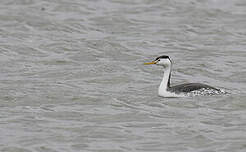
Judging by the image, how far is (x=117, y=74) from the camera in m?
19.5

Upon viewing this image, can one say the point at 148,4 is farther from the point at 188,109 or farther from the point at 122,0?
the point at 188,109

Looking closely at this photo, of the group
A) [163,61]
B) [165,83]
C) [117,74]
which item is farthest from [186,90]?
[117,74]

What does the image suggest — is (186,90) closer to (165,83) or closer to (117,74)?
(165,83)

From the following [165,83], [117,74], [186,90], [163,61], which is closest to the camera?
[186,90]

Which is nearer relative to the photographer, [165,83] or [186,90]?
[186,90]

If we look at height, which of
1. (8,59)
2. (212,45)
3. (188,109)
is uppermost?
(212,45)

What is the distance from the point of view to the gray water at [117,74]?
13.4m

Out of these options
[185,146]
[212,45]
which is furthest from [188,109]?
[212,45]

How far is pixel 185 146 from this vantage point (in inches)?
510

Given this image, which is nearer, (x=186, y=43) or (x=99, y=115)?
(x=99, y=115)

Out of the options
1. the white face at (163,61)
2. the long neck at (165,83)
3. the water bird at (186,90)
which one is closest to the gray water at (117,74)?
the water bird at (186,90)

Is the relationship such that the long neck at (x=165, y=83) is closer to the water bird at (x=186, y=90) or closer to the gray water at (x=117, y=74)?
the water bird at (x=186, y=90)

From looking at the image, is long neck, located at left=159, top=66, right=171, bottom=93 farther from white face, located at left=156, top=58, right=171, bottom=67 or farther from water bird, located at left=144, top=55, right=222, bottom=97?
white face, located at left=156, top=58, right=171, bottom=67

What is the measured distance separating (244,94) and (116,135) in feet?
15.2
